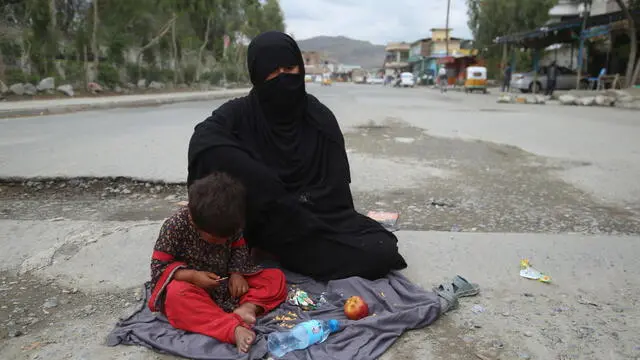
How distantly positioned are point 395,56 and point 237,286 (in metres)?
97.6

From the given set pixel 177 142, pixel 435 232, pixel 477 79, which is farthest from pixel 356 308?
pixel 477 79

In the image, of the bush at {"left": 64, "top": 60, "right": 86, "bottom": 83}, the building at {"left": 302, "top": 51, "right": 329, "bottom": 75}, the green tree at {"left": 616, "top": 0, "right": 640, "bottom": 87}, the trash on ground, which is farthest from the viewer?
the building at {"left": 302, "top": 51, "right": 329, "bottom": 75}

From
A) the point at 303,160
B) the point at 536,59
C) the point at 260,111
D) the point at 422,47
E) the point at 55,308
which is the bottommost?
the point at 55,308

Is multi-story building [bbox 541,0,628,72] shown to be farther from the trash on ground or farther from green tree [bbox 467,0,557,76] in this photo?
the trash on ground

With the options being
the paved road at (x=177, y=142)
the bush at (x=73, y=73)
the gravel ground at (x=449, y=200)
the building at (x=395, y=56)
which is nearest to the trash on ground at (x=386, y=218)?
the gravel ground at (x=449, y=200)

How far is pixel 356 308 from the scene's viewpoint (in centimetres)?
201

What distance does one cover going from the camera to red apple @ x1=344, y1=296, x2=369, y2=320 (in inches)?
78.9

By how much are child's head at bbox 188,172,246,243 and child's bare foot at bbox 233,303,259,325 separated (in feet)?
0.98

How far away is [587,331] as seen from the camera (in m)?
1.95

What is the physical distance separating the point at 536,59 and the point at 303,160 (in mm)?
23452

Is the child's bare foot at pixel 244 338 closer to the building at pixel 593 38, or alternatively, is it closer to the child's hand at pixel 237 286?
the child's hand at pixel 237 286

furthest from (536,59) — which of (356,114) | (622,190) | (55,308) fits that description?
(55,308)

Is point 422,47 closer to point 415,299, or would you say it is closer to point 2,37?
point 2,37

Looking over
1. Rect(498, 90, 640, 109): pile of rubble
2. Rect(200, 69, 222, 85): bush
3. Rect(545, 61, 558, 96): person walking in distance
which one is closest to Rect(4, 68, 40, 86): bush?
Rect(498, 90, 640, 109): pile of rubble
